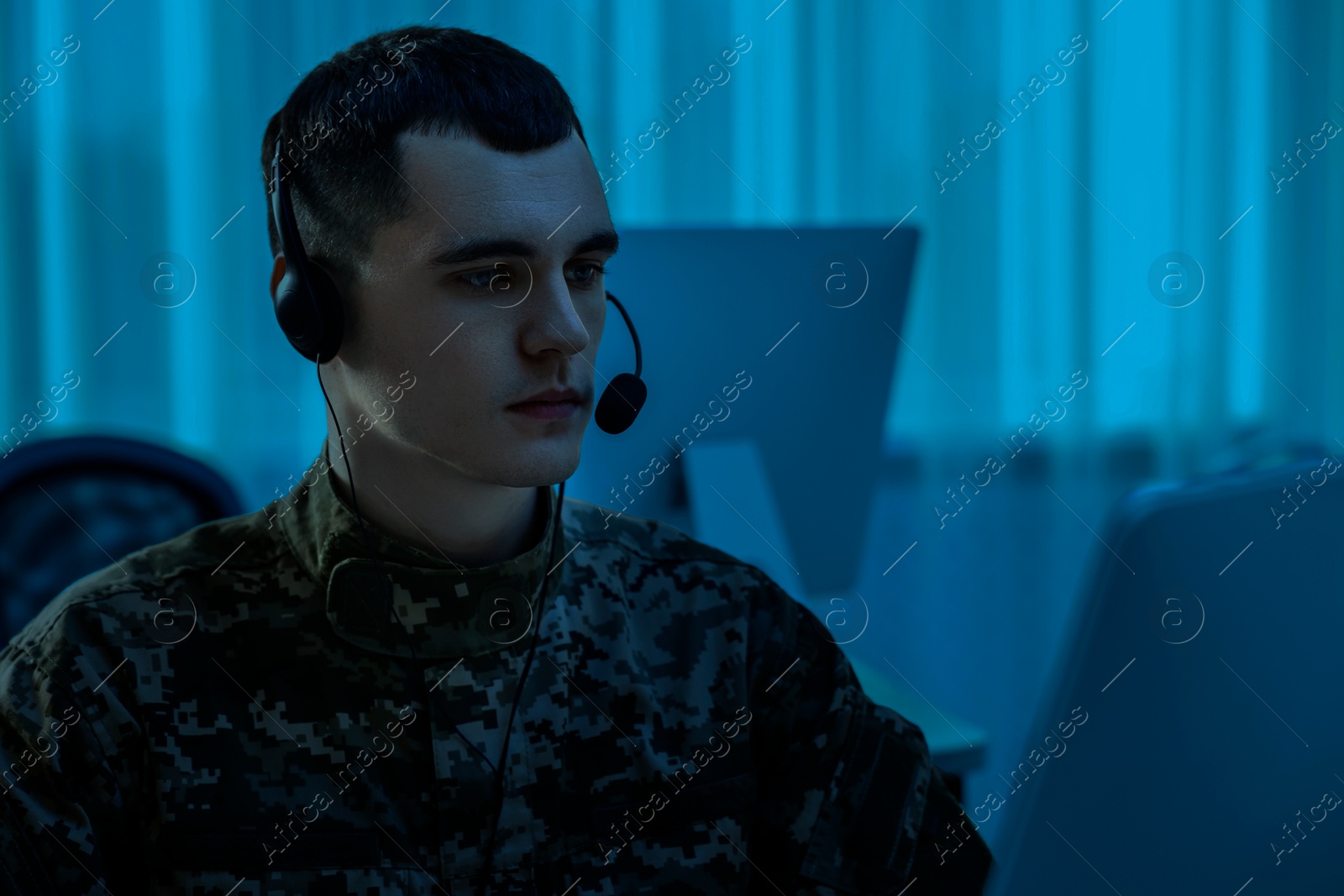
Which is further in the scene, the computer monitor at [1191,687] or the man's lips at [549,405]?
the man's lips at [549,405]

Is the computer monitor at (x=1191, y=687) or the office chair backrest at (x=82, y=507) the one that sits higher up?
the office chair backrest at (x=82, y=507)

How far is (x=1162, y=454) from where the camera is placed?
2.52 meters

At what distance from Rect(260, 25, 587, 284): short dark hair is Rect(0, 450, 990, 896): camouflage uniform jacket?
0.20 metres

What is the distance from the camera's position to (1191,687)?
53cm

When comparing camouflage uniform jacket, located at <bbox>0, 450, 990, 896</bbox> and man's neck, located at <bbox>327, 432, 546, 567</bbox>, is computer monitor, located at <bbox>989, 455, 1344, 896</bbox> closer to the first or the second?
camouflage uniform jacket, located at <bbox>0, 450, 990, 896</bbox>

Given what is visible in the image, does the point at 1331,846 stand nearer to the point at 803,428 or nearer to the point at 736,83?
the point at 803,428

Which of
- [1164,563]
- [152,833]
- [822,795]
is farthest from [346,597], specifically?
[1164,563]

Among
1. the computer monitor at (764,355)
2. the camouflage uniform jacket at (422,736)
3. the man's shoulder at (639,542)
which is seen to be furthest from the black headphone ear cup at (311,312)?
the computer monitor at (764,355)

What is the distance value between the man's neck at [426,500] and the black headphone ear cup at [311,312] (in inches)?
3.3

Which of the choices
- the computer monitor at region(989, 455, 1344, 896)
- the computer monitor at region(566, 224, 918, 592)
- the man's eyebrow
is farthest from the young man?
the computer monitor at region(566, 224, 918, 592)

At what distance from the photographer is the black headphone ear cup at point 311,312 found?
0.78 meters

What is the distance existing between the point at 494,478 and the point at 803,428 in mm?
701

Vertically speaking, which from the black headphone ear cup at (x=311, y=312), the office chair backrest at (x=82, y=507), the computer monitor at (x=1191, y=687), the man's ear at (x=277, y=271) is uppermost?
the office chair backrest at (x=82, y=507)

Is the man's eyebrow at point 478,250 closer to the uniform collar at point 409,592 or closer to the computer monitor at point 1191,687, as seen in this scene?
the uniform collar at point 409,592
